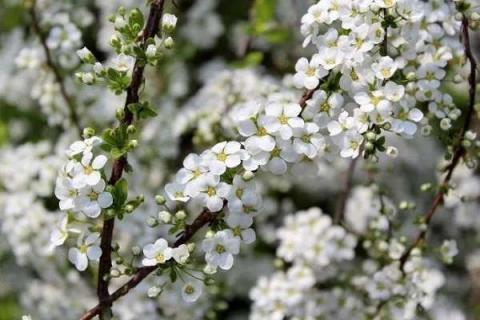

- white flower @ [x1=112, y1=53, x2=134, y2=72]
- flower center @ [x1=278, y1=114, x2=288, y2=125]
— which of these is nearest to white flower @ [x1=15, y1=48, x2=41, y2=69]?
white flower @ [x1=112, y1=53, x2=134, y2=72]

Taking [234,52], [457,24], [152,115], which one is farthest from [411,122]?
[234,52]

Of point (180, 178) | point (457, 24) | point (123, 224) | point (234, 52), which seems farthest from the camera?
point (234, 52)

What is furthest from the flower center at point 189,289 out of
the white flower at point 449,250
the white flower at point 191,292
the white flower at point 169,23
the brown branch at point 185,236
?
the white flower at point 449,250

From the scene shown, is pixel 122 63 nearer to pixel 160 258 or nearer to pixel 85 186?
pixel 85 186

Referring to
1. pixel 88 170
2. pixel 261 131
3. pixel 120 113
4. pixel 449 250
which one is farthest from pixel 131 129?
pixel 449 250

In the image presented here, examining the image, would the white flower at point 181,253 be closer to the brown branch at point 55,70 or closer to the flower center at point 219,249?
the flower center at point 219,249

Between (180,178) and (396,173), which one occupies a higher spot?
(180,178)

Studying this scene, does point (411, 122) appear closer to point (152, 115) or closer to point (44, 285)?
point (152, 115)

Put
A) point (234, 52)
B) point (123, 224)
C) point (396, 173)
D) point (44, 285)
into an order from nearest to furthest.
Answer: point (123, 224), point (44, 285), point (396, 173), point (234, 52)
